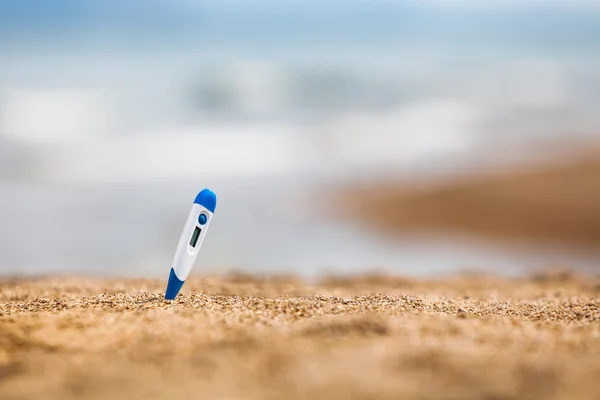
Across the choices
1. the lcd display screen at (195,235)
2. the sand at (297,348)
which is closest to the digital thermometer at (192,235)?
the lcd display screen at (195,235)

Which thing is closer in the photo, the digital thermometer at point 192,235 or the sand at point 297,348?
the sand at point 297,348

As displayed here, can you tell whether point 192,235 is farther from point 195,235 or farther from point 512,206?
point 512,206

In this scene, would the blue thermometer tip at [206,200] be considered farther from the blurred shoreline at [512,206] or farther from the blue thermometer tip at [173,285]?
the blurred shoreline at [512,206]

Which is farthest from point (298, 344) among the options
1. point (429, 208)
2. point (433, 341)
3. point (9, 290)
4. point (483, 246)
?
point (429, 208)

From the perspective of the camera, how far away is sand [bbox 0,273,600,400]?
326 centimetres

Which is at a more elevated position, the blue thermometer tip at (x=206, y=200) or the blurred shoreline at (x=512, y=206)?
the blurred shoreline at (x=512, y=206)

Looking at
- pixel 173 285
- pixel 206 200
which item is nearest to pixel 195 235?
pixel 206 200

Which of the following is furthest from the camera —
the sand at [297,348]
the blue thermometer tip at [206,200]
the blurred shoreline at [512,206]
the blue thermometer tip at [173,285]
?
the blurred shoreline at [512,206]

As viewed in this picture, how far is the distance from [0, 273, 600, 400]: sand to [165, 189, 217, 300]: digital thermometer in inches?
6.9

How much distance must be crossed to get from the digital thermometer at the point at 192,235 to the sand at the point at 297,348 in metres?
0.18

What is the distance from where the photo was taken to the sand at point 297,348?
10.7 feet

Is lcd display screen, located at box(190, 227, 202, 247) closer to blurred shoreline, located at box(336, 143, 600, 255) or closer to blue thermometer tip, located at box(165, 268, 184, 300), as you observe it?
blue thermometer tip, located at box(165, 268, 184, 300)

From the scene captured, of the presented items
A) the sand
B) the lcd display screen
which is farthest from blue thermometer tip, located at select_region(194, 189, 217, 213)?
the sand

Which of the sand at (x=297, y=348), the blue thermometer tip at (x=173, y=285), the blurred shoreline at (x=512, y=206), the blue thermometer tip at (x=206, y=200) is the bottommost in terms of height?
the sand at (x=297, y=348)
